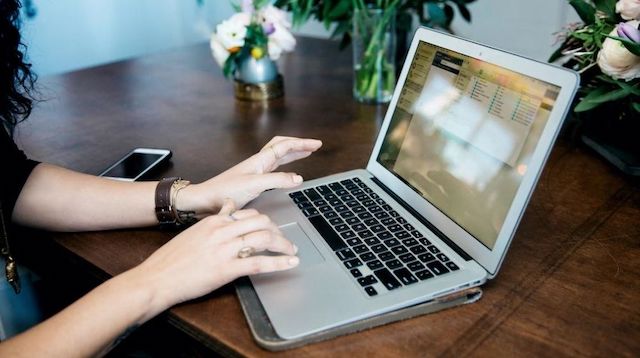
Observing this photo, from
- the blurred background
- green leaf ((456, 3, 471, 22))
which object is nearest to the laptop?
green leaf ((456, 3, 471, 22))

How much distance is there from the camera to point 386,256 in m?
0.75

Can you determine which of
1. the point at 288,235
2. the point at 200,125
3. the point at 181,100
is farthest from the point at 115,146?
the point at 288,235

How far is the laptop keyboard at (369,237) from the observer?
72 cm

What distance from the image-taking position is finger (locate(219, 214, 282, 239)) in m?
0.73

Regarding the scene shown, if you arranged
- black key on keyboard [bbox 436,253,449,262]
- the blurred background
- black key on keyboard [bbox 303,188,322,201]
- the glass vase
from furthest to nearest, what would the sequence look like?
1. the blurred background
2. the glass vase
3. black key on keyboard [bbox 303,188,322,201]
4. black key on keyboard [bbox 436,253,449,262]

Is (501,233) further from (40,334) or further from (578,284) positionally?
(40,334)

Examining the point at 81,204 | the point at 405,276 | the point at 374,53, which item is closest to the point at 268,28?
the point at 374,53

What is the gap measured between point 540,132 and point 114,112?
1053 mm

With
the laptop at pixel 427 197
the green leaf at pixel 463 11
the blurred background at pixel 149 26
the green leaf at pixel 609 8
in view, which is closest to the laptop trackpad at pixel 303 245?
the laptop at pixel 427 197

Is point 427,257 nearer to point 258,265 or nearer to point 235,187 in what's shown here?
point 258,265

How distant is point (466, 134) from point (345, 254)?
0.24 metres

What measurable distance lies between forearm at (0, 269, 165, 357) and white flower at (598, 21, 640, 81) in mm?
761

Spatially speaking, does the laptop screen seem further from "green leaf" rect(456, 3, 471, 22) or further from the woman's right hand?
"green leaf" rect(456, 3, 471, 22)

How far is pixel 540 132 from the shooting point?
69 centimetres
